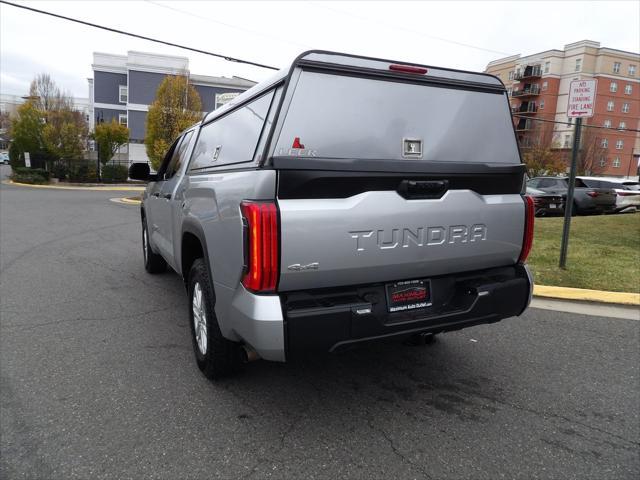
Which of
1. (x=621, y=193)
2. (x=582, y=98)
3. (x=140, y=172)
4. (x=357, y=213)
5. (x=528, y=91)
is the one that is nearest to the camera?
(x=357, y=213)

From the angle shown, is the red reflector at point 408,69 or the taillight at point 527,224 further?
the taillight at point 527,224

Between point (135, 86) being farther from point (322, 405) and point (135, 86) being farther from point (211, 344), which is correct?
point (322, 405)

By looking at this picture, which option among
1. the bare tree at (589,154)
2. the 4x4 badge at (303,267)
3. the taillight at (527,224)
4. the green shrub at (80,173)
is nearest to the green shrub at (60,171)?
the green shrub at (80,173)

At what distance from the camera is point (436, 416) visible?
291 centimetres

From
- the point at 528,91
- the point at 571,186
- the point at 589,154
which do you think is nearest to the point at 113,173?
the point at 571,186

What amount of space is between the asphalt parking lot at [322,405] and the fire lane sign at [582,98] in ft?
9.16

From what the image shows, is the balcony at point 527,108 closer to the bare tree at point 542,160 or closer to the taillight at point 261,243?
the bare tree at point 542,160

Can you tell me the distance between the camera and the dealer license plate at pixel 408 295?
2720 mm

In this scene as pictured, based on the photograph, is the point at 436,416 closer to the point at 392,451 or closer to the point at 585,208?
the point at 392,451

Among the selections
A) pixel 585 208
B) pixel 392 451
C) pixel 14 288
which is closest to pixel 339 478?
pixel 392 451

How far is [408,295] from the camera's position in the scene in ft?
9.15

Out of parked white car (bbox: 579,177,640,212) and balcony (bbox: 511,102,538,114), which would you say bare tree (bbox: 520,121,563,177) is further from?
balcony (bbox: 511,102,538,114)

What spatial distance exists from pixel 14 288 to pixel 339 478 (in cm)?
510

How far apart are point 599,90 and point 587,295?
2796 inches
